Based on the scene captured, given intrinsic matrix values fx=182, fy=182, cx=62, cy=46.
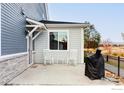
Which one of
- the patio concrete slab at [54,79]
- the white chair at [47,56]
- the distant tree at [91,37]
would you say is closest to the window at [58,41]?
the white chair at [47,56]

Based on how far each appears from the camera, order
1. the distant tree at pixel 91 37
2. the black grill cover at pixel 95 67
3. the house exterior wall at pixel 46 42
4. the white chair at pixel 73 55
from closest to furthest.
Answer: the black grill cover at pixel 95 67, the white chair at pixel 73 55, the house exterior wall at pixel 46 42, the distant tree at pixel 91 37

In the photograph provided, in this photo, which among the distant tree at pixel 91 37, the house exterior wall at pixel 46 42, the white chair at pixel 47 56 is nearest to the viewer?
the white chair at pixel 47 56

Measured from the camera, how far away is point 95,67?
7.42m

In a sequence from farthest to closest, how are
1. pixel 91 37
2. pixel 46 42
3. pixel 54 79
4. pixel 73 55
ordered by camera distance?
pixel 91 37
pixel 46 42
pixel 73 55
pixel 54 79

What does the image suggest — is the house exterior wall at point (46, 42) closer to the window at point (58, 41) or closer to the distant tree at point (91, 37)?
the window at point (58, 41)

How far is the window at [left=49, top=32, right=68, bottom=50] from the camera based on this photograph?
42.2ft

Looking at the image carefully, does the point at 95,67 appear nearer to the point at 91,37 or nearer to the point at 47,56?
the point at 47,56

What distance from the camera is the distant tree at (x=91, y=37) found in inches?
888

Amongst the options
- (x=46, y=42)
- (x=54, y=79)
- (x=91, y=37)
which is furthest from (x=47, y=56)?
(x=91, y=37)

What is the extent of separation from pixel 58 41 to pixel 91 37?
40.3 ft

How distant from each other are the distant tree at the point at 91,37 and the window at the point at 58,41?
992 centimetres

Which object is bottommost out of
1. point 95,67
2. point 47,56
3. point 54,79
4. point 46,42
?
point 54,79

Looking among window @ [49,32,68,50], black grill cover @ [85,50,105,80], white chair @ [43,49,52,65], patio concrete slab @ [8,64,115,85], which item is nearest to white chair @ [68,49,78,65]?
window @ [49,32,68,50]
